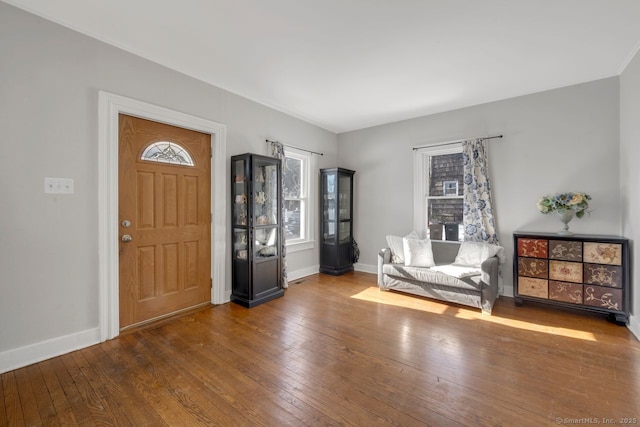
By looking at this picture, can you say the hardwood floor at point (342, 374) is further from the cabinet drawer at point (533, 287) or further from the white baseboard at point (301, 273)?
the white baseboard at point (301, 273)

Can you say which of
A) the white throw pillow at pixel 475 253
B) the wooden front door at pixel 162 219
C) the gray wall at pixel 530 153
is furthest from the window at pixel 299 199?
the white throw pillow at pixel 475 253

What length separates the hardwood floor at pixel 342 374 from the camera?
166 centimetres

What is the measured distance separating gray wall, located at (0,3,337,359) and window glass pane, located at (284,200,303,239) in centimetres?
249

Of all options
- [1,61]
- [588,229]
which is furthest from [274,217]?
[588,229]

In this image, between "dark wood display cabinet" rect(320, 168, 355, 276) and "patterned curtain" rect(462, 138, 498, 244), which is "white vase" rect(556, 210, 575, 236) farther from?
"dark wood display cabinet" rect(320, 168, 355, 276)

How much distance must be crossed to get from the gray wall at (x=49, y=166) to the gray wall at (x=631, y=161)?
4.84 m

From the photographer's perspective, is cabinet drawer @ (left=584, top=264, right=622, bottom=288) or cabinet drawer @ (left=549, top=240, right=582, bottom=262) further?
cabinet drawer @ (left=549, top=240, right=582, bottom=262)

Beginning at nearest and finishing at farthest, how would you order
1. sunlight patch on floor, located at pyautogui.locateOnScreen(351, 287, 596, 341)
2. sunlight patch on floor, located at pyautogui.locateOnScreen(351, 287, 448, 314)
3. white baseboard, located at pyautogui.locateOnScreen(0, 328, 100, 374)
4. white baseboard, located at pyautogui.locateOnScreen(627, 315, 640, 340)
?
white baseboard, located at pyautogui.locateOnScreen(0, 328, 100, 374) < white baseboard, located at pyautogui.locateOnScreen(627, 315, 640, 340) < sunlight patch on floor, located at pyautogui.locateOnScreen(351, 287, 596, 341) < sunlight patch on floor, located at pyautogui.locateOnScreen(351, 287, 448, 314)

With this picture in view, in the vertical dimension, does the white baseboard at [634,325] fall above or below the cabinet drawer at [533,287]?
below

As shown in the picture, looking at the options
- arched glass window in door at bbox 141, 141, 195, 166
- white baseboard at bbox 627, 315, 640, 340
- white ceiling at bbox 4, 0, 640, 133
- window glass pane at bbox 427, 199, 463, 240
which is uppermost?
white ceiling at bbox 4, 0, 640, 133

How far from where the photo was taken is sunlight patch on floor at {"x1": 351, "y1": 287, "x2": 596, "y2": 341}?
2.73 m

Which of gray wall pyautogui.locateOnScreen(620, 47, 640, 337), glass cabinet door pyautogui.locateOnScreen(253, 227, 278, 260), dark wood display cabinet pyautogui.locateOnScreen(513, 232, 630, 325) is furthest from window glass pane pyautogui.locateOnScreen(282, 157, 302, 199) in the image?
gray wall pyautogui.locateOnScreen(620, 47, 640, 337)

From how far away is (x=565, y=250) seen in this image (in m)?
3.14

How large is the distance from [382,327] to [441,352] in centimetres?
63
